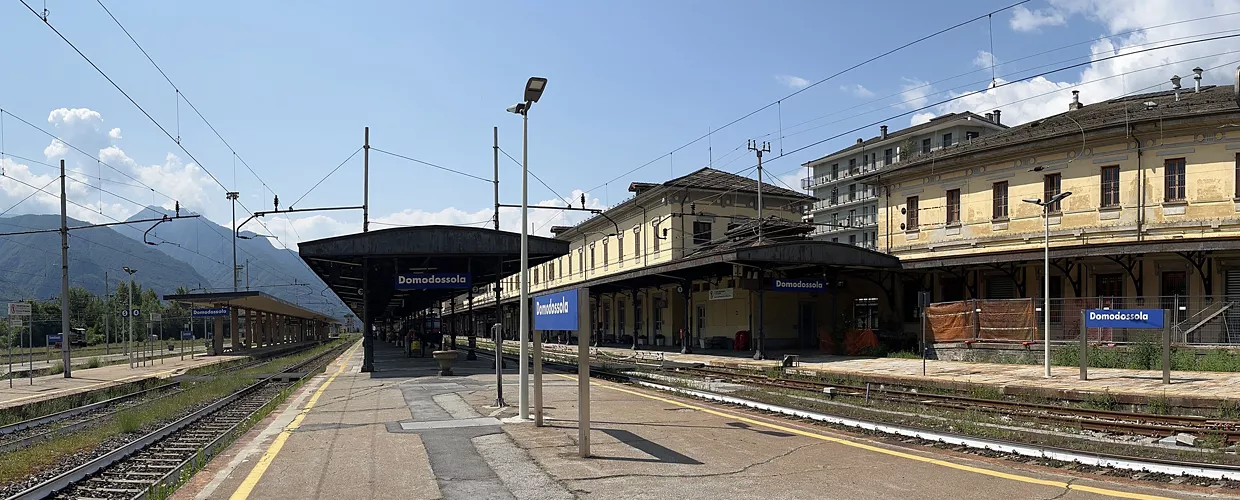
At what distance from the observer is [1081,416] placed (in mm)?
12766

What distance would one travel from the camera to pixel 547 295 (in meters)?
12.2

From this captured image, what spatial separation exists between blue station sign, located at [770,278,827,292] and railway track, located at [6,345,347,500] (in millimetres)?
18892

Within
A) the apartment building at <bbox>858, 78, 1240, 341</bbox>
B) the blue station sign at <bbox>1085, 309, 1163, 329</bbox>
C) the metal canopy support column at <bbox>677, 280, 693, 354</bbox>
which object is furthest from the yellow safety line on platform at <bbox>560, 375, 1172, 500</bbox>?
the metal canopy support column at <bbox>677, 280, 693, 354</bbox>

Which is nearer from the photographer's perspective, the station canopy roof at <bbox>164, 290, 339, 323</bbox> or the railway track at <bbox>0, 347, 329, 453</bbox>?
the railway track at <bbox>0, 347, 329, 453</bbox>

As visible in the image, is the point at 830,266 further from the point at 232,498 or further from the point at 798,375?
the point at 232,498

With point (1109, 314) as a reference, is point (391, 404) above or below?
below

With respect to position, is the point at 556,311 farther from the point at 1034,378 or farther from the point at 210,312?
the point at 210,312

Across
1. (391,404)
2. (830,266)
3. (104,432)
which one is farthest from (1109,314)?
(104,432)

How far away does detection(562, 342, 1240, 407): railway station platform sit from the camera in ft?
48.6

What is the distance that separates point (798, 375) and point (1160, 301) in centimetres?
1147

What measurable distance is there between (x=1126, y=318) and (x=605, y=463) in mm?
15100

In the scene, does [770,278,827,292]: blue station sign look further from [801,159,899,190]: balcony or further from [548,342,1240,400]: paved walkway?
[801,159,899,190]: balcony

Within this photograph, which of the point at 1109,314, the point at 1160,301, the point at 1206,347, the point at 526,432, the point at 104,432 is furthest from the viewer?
the point at 1160,301

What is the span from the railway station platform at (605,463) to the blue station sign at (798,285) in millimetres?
16658
